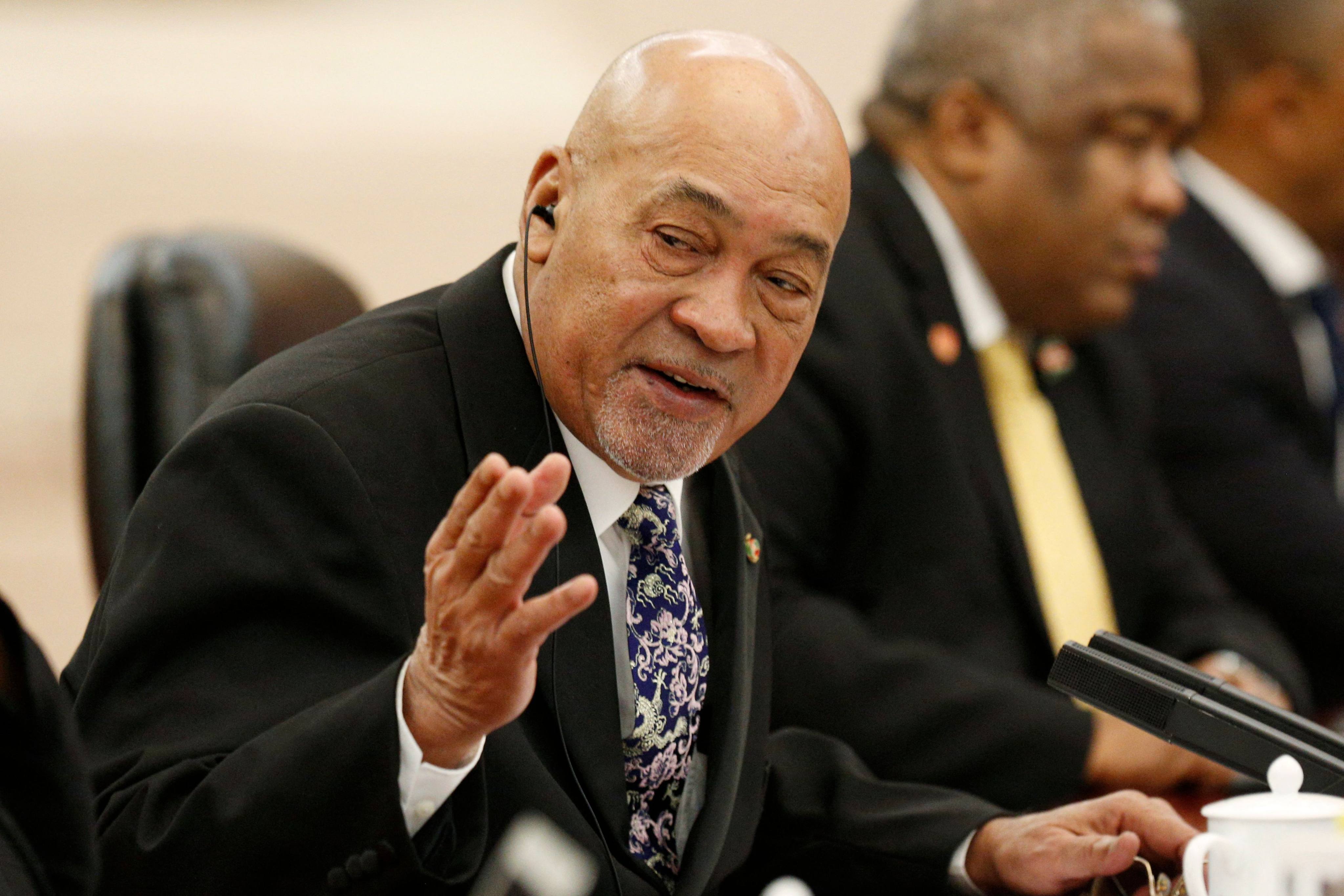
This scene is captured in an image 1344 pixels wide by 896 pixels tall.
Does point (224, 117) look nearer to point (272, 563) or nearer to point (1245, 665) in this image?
point (1245, 665)

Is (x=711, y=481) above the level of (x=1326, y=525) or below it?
above

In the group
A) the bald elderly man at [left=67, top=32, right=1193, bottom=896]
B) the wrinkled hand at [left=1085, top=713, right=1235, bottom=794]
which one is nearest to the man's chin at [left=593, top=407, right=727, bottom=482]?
the bald elderly man at [left=67, top=32, right=1193, bottom=896]

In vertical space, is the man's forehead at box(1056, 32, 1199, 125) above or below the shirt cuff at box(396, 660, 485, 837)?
above

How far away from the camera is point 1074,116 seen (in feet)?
8.70

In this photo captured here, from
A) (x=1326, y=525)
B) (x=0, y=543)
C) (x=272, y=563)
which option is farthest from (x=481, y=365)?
(x=0, y=543)

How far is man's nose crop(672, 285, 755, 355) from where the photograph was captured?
1.38m

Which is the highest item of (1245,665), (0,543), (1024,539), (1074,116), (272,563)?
(1074,116)

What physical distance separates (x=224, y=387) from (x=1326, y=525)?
2.15m

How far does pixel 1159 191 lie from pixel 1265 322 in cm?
78

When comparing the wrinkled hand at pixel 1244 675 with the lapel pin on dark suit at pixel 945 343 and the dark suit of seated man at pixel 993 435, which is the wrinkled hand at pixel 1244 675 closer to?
the dark suit of seated man at pixel 993 435

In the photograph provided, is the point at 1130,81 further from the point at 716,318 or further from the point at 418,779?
the point at 418,779

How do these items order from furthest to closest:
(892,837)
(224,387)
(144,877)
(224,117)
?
(224,117) → (224,387) → (892,837) → (144,877)

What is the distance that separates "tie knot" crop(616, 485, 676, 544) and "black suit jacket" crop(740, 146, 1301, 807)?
2.43 feet

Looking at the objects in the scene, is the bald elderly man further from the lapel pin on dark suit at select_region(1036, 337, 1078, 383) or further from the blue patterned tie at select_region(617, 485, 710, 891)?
the lapel pin on dark suit at select_region(1036, 337, 1078, 383)
